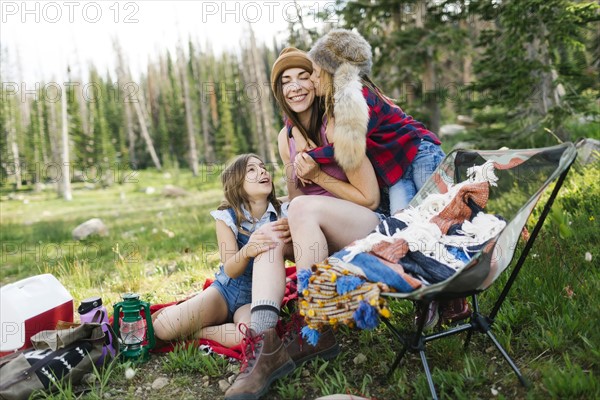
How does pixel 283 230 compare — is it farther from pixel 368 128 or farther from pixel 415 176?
pixel 415 176

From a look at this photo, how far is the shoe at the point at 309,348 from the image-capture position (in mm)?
2502

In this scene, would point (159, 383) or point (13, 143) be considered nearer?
point (159, 383)

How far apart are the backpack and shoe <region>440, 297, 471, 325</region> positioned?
6.29 feet

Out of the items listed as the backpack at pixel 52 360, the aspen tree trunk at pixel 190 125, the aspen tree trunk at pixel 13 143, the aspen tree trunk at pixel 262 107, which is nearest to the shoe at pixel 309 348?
the backpack at pixel 52 360

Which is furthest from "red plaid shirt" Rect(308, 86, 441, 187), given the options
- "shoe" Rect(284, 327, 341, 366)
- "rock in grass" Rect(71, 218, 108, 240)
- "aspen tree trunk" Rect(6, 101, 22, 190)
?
"aspen tree trunk" Rect(6, 101, 22, 190)

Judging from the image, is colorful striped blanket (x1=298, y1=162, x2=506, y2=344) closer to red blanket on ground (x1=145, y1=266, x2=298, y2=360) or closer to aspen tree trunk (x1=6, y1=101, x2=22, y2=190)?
red blanket on ground (x1=145, y1=266, x2=298, y2=360)

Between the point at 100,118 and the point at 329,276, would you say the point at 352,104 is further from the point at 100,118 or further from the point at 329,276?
the point at 100,118

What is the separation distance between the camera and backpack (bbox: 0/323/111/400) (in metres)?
2.32

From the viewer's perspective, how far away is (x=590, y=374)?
190 centimetres

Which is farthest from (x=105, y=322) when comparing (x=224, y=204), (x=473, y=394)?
(x=473, y=394)

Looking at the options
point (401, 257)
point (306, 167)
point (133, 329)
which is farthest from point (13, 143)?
point (401, 257)

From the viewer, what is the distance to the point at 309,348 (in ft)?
8.32

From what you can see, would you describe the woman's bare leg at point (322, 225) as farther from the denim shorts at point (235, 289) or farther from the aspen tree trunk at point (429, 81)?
the aspen tree trunk at point (429, 81)

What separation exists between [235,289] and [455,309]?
1327mm
